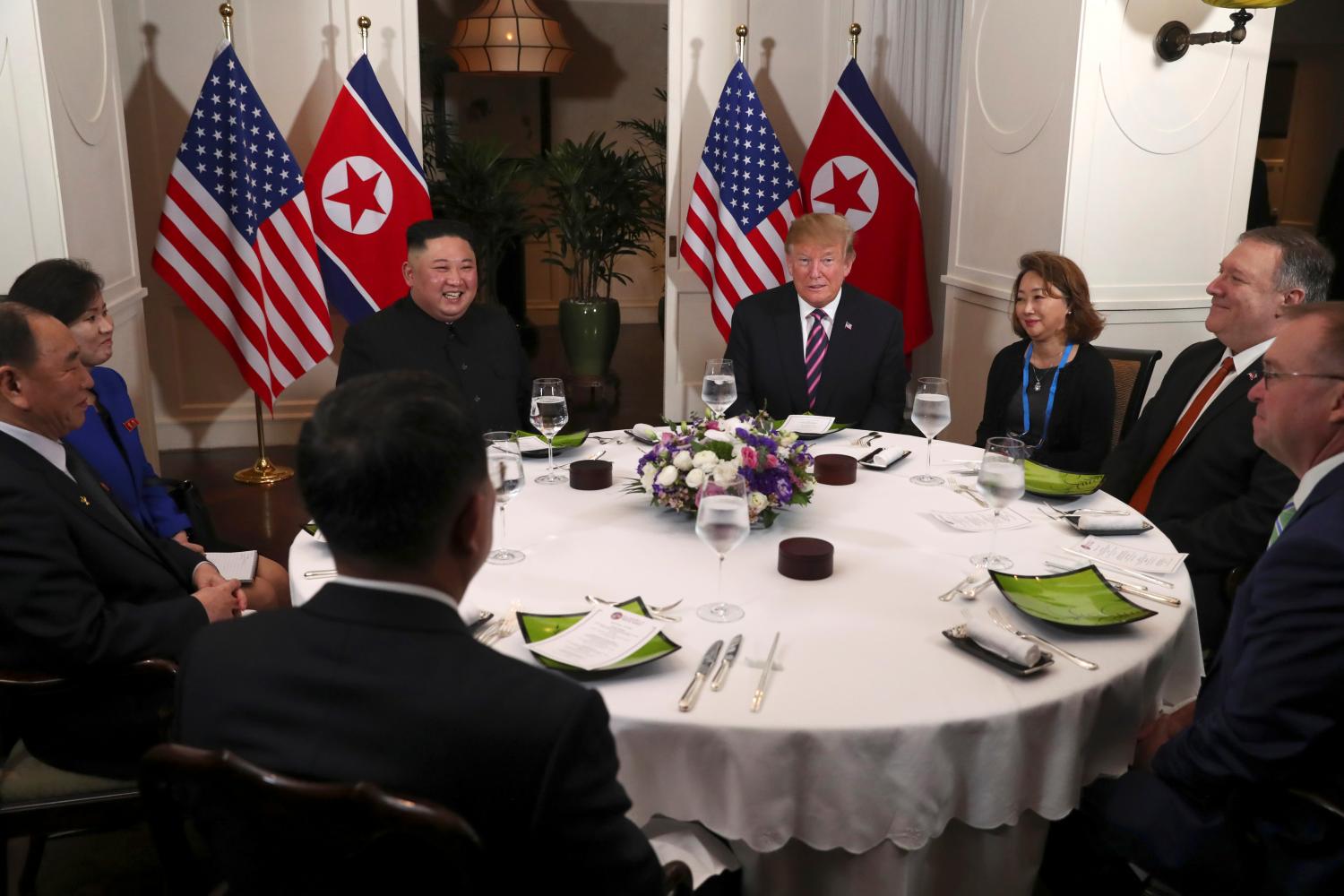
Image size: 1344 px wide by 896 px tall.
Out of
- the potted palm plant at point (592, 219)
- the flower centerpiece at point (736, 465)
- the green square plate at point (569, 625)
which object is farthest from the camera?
the potted palm plant at point (592, 219)

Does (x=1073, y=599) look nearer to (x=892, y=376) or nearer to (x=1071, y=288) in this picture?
(x=1071, y=288)

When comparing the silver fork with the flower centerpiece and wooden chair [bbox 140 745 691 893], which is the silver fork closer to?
the flower centerpiece

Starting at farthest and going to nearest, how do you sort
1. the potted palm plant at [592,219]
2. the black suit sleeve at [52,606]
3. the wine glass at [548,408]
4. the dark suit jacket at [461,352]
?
the potted palm plant at [592,219], the dark suit jacket at [461,352], the wine glass at [548,408], the black suit sleeve at [52,606]

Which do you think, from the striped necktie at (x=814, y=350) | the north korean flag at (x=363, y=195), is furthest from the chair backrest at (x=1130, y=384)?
the north korean flag at (x=363, y=195)

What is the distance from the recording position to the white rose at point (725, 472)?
5.65 feet

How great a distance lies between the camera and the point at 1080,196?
153 inches

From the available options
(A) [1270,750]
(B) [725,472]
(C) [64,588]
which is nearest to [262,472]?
(C) [64,588]

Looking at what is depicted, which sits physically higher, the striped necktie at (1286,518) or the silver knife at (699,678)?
the striped necktie at (1286,518)

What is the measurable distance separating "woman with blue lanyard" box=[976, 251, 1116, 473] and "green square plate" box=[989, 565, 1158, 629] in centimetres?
137

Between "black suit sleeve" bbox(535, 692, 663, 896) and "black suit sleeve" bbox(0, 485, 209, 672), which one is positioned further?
"black suit sleeve" bbox(0, 485, 209, 672)

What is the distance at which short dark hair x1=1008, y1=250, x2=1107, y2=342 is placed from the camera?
3178mm

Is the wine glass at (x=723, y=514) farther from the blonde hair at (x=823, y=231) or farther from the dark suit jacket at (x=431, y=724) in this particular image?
the blonde hair at (x=823, y=231)

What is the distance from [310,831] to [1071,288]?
281cm

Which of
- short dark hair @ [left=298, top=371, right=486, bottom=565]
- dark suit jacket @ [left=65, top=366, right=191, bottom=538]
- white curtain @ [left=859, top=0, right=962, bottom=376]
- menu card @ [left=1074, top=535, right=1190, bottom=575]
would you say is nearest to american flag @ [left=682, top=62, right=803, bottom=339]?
white curtain @ [left=859, top=0, right=962, bottom=376]
